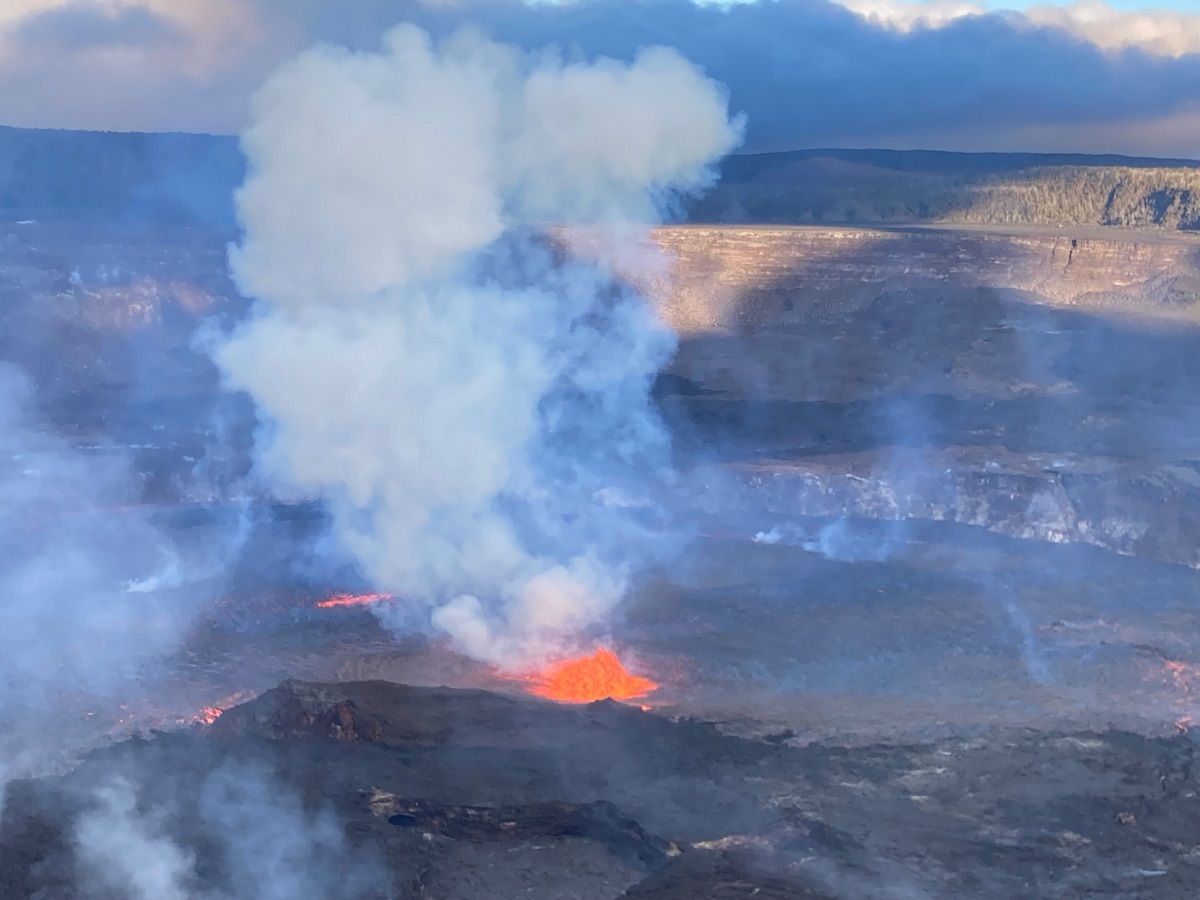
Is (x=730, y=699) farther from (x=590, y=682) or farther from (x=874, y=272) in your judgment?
(x=874, y=272)

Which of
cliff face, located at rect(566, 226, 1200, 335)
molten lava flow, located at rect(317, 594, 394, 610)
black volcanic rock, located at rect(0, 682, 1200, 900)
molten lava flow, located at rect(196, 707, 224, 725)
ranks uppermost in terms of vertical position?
cliff face, located at rect(566, 226, 1200, 335)

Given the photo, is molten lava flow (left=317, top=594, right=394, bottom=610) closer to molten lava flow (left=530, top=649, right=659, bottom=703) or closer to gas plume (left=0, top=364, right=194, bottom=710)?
gas plume (left=0, top=364, right=194, bottom=710)

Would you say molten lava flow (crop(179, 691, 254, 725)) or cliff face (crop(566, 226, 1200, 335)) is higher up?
cliff face (crop(566, 226, 1200, 335))

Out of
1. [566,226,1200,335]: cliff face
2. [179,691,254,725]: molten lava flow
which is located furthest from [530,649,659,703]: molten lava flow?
[566,226,1200,335]: cliff face

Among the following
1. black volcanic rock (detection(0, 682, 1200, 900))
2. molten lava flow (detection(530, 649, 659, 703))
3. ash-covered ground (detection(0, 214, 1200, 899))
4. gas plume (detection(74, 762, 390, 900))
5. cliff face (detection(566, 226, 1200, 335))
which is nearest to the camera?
gas plume (detection(74, 762, 390, 900))

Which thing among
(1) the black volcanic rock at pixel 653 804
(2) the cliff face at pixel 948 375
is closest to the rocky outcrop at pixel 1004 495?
(2) the cliff face at pixel 948 375

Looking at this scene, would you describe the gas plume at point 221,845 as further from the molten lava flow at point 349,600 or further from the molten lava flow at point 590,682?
the molten lava flow at point 349,600

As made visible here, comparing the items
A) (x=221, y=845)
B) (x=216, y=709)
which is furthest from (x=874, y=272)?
(x=221, y=845)
